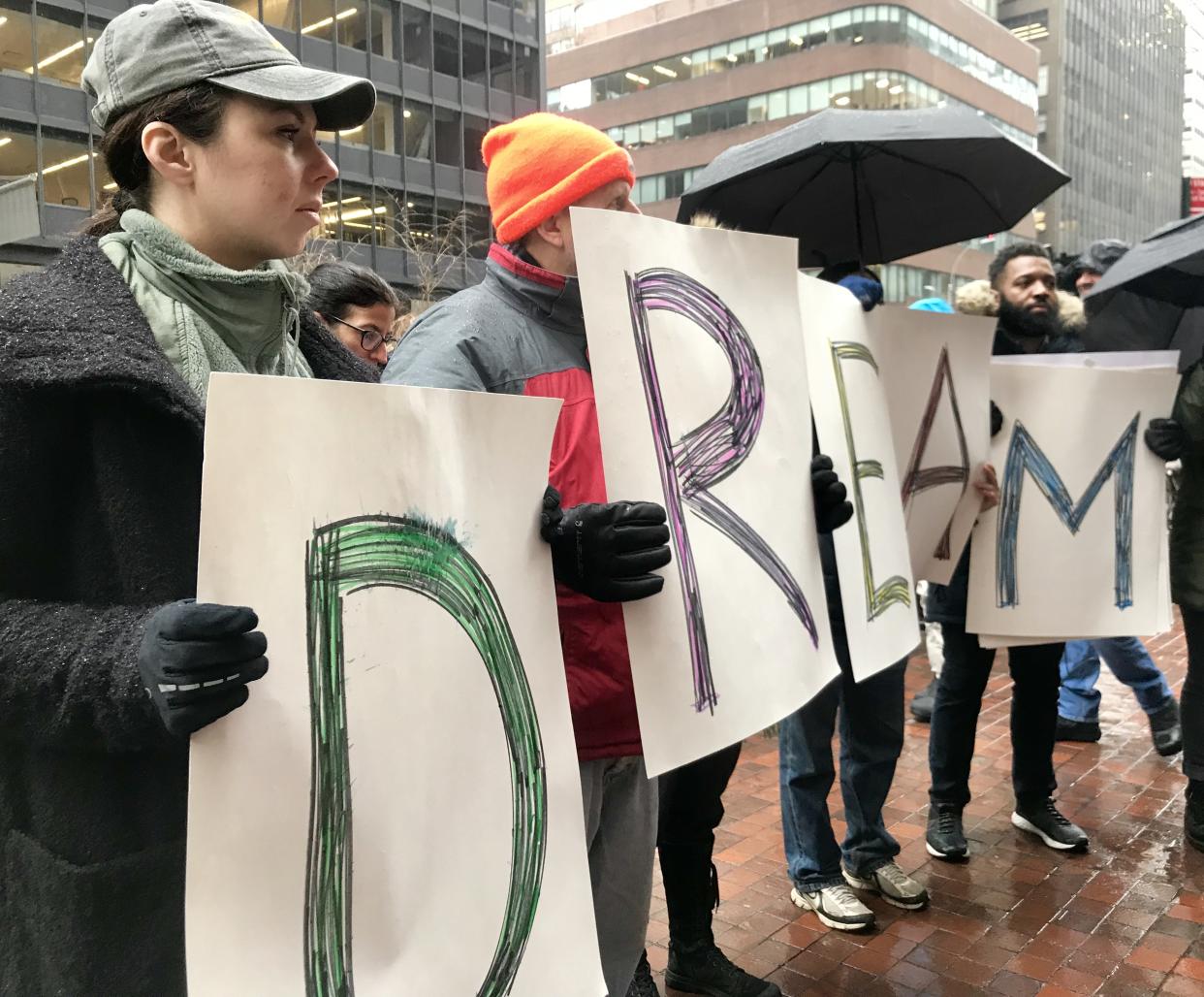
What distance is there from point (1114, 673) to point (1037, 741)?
141 cm

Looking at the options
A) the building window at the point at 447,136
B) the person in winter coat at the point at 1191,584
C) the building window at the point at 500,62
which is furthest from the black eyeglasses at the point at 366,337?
the building window at the point at 500,62

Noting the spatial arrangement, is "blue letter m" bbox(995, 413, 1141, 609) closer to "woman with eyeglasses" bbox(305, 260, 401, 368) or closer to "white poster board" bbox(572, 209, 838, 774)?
"white poster board" bbox(572, 209, 838, 774)

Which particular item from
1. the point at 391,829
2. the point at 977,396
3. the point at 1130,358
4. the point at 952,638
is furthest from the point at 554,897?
the point at 1130,358

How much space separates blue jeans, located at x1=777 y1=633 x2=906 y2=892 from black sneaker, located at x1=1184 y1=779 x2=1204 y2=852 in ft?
3.91

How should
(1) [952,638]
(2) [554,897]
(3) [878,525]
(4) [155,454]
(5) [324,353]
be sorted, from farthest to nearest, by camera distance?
(1) [952,638] → (3) [878,525] → (5) [324,353] → (2) [554,897] → (4) [155,454]

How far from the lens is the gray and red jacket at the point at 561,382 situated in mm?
1532

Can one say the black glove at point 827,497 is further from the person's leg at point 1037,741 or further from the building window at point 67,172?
the person's leg at point 1037,741

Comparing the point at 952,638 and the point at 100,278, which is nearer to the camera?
the point at 100,278

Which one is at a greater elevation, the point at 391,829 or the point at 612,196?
the point at 612,196

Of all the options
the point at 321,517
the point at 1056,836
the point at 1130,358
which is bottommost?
the point at 1056,836

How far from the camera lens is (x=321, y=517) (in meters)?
1.06

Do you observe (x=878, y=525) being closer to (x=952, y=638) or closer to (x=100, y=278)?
(x=952, y=638)

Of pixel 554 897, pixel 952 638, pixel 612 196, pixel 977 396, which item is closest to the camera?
pixel 554 897

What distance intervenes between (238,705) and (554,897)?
0.53 metres
